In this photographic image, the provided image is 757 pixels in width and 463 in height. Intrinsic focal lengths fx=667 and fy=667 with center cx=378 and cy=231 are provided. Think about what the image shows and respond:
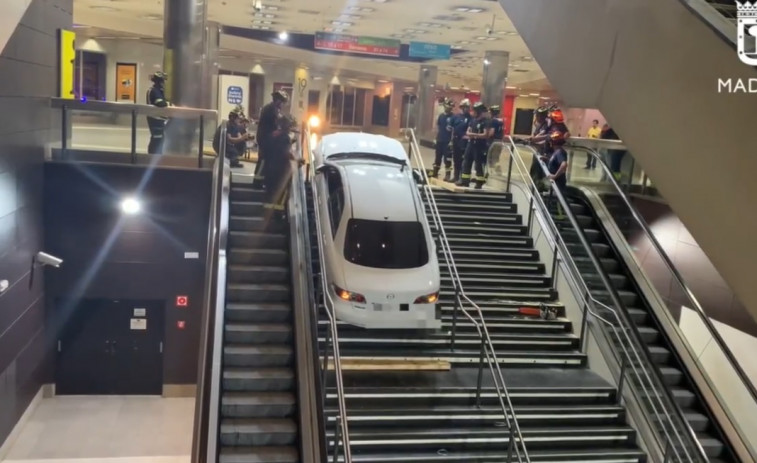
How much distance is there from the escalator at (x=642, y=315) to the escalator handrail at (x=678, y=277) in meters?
0.68

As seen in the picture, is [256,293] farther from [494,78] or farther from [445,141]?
[494,78]

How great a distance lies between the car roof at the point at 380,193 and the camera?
8.96 meters

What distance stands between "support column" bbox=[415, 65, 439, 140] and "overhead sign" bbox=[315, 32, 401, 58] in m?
8.97

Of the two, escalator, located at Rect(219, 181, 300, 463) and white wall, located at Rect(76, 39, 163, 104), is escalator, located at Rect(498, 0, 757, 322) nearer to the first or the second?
escalator, located at Rect(219, 181, 300, 463)

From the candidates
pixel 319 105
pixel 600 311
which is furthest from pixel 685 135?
pixel 319 105

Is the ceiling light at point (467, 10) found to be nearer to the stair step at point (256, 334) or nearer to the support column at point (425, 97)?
the stair step at point (256, 334)

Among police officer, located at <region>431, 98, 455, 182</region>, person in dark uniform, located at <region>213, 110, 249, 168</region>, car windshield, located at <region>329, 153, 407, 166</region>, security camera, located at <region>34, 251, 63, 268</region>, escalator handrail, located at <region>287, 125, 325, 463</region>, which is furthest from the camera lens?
police officer, located at <region>431, 98, 455, 182</region>

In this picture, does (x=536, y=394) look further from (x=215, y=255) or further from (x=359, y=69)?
(x=359, y=69)

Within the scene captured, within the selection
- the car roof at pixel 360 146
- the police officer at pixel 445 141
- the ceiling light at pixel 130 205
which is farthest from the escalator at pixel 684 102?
the police officer at pixel 445 141

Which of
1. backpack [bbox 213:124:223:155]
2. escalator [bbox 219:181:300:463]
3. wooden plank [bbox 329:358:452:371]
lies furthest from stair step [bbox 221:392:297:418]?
backpack [bbox 213:124:223:155]

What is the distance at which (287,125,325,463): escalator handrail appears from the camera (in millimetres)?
6892

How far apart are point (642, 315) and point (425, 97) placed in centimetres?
2214

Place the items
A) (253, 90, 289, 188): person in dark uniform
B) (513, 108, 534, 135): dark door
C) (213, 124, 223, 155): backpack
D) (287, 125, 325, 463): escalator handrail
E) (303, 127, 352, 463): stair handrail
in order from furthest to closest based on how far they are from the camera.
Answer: (513, 108, 534, 135): dark door < (213, 124, 223, 155): backpack < (253, 90, 289, 188): person in dark uniform < (287, 125, 325, 463): escalator handrail < (303, 127, 352, 463): stair handrail

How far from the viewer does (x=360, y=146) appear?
10227mm
